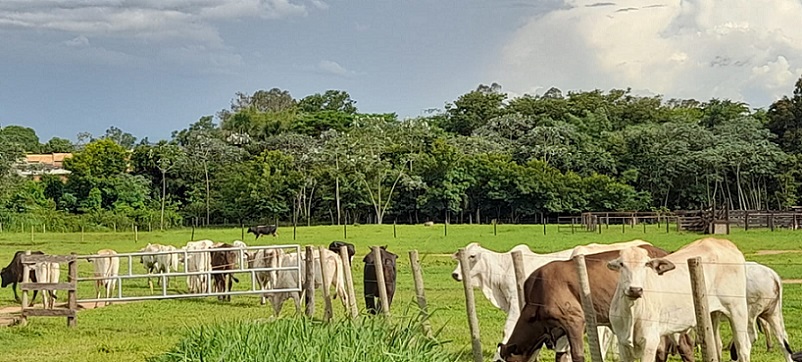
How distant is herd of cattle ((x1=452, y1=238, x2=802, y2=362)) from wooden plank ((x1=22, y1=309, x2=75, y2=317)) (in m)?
8.41

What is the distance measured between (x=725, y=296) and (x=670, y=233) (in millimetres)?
32404

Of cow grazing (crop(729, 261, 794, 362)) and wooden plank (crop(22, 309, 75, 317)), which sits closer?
cow grazing (crop(729, 261, 794, 362))

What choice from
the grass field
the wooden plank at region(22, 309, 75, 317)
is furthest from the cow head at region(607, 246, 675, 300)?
the wooden plank at region(22, 309, 75, 317)

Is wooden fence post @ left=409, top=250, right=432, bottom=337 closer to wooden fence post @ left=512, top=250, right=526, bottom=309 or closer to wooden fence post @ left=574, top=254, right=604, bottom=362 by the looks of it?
wooden fence post @ left=512, top=250, right=526, bottom=309

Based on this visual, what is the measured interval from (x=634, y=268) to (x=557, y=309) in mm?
1444

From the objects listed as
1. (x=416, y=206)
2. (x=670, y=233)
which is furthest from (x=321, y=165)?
(x=670, y=233)

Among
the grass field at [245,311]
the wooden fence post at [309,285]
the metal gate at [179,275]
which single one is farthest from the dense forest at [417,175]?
the wooden fence post at [309,285]

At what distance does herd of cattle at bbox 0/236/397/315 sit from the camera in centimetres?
1498

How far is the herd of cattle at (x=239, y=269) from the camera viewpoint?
49.2 ft

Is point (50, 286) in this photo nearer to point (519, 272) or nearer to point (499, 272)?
point (499, 272)

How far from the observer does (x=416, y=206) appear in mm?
64812

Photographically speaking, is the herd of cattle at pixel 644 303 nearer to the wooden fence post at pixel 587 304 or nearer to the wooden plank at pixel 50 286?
the wooden fence post at pixel 587 304

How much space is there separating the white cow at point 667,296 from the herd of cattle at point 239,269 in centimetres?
425

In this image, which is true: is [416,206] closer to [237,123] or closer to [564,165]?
[564,165]
